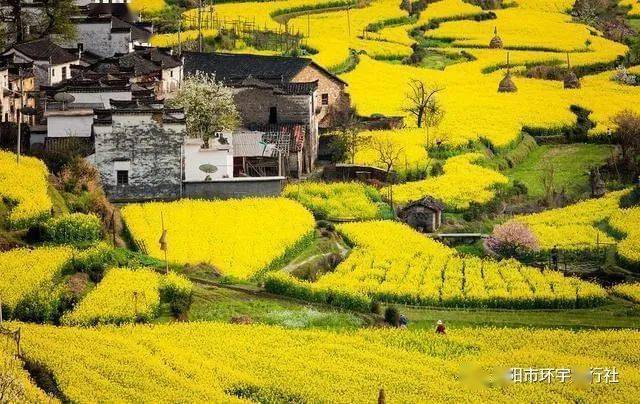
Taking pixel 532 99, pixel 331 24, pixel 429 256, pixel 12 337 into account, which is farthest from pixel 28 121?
pixel 331 24

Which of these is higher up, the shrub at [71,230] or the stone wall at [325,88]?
the stone wall at [325,88]

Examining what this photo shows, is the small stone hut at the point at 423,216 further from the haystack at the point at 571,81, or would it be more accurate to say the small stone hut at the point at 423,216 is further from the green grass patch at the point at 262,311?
the haystack at the point at 571,81

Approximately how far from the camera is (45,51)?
6838cm

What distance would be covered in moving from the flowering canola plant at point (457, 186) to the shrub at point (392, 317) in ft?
58.2

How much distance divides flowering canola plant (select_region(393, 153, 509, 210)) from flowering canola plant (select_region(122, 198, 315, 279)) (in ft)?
24.7

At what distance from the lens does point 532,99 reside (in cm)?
9044

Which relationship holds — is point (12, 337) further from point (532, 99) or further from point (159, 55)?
point (532, 99)

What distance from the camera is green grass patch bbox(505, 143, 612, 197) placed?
6862 cm

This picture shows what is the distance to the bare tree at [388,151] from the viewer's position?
224 feet

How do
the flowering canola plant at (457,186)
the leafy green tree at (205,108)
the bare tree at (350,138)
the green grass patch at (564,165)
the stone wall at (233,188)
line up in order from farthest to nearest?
the bare tree at (350,138) < the green grass patch at (564,165) < the flowering canola plant at (457,186) < the leafy green tree at (205,108) < the stone wall at (233,188)

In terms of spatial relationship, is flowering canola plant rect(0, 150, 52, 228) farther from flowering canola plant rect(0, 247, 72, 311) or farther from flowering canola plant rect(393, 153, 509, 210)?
flowering canola plant rect(393, 153, 509, 210)

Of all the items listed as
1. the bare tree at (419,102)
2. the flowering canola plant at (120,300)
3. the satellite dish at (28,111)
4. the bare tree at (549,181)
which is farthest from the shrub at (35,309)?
the bare tree at (419,102)

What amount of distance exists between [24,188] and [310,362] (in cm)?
1508

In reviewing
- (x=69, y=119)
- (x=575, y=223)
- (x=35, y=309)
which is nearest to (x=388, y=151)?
(x=575, y=223)
